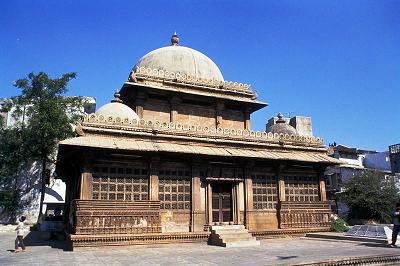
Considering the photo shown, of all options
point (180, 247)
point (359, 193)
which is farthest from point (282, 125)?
point (359, 193)

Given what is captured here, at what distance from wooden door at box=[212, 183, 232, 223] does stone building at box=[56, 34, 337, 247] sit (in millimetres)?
48

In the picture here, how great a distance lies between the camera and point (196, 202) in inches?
642

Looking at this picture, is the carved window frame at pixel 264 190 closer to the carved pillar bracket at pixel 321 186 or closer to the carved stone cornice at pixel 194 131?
the carved stone cornice at pixel 194 131

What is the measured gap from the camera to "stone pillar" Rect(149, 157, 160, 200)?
609 inches

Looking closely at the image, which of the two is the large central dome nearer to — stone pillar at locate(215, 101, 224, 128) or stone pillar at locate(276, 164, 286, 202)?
stone pillar at locate(215, 101, 224, 128)

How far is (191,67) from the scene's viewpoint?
22.5 meters

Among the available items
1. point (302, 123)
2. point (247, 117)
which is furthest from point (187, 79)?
point (302, 123)

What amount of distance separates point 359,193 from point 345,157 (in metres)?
15.7

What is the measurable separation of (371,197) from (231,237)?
70.6ft

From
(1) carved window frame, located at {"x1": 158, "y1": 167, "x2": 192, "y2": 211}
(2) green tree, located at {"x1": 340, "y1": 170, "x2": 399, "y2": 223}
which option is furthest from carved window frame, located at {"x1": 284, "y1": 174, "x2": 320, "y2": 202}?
(2) green tree, located at {"x1": 340, "y1": 170, "x2": 399, "y2": 223}

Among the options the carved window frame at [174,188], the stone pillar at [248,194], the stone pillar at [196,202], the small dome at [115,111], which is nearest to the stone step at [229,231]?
the stone pillar at [196,202]

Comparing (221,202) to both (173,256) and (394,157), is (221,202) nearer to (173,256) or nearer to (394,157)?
(173,256)

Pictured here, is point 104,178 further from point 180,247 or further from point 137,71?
point 137,71

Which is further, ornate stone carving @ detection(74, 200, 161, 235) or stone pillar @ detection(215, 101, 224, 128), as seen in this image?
stone pillar @ detection(215, 101, 224, 128)
